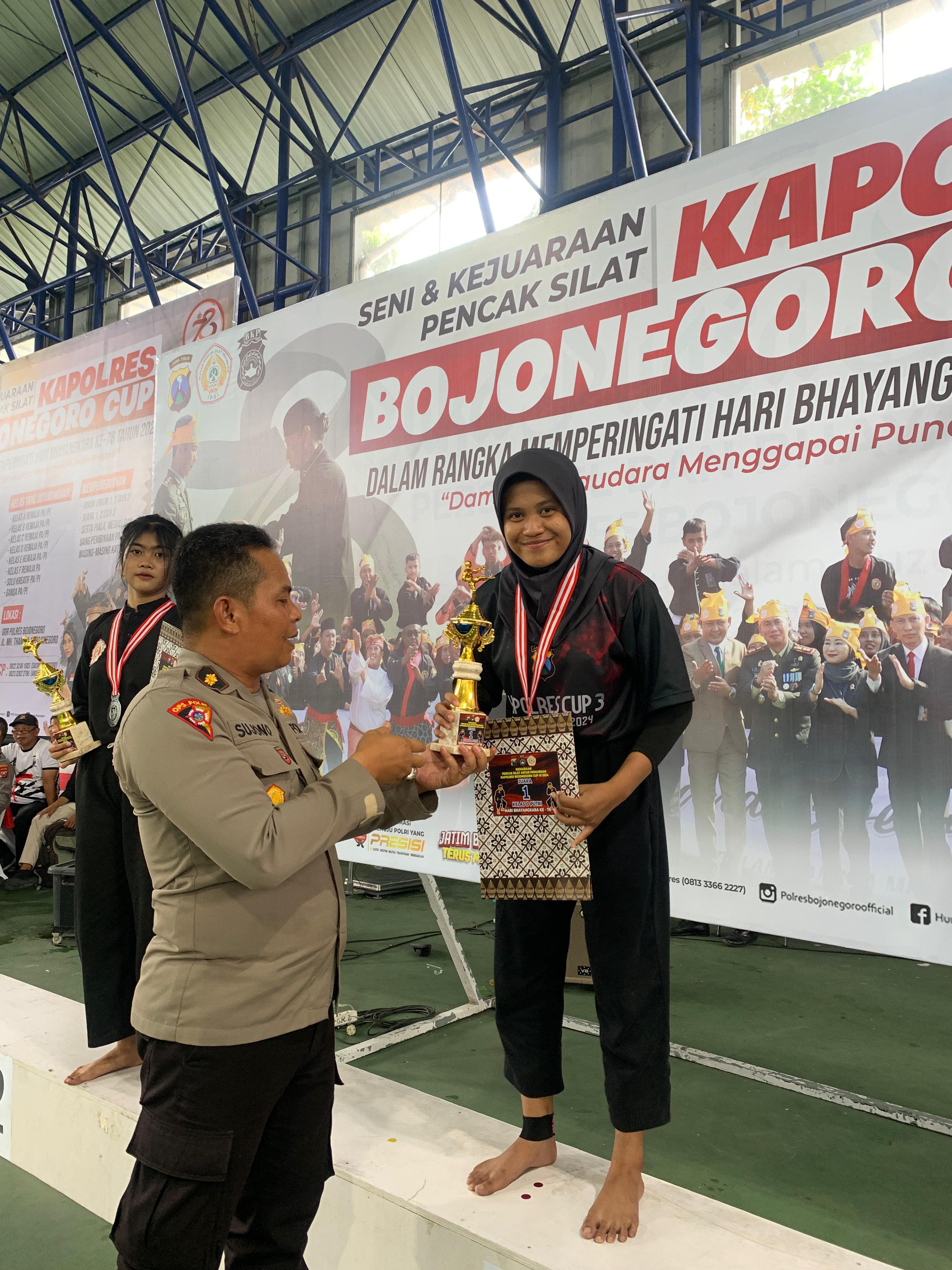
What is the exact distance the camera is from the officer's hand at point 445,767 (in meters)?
1.41

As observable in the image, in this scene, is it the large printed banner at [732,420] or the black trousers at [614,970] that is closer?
the black trousers at [614,970]

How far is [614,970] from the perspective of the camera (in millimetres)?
1620

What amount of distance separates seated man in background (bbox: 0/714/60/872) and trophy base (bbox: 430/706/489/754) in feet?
17.7

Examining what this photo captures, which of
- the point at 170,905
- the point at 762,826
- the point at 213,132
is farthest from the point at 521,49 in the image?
the point at 170,905

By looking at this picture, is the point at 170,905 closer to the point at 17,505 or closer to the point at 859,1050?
the point at 859,1050

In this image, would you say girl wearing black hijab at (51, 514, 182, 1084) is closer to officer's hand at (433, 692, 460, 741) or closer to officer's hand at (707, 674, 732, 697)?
officer's hand at (433, 692, 460, 741)

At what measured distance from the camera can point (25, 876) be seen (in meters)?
6.04

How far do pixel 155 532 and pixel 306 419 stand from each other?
124 cm

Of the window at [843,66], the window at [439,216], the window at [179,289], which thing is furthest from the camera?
Answer: the window at [179,289]

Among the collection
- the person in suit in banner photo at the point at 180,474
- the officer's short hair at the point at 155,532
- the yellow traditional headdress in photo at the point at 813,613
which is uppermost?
the person in suit in banner photo at the point at 180,474

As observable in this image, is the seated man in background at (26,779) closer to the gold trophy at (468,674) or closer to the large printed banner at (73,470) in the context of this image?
the large printed banner at (73,470)

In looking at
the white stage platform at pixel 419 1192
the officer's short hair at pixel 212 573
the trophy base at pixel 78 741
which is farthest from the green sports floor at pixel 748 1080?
the officer's short hair at pixel 212 573

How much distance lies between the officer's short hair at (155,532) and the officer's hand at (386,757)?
4.28 feet

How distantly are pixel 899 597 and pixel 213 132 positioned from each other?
10021 mm
